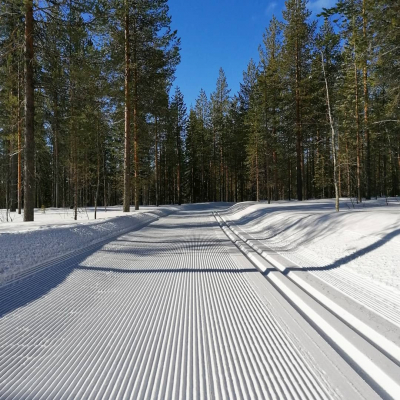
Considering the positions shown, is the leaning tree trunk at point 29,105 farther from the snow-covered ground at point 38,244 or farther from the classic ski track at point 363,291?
the classic ski track at point 363,291

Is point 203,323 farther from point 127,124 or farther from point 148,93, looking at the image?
point 148,93

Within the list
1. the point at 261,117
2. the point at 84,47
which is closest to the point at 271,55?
the point at 261,117

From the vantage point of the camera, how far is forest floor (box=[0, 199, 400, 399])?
78.6 inches

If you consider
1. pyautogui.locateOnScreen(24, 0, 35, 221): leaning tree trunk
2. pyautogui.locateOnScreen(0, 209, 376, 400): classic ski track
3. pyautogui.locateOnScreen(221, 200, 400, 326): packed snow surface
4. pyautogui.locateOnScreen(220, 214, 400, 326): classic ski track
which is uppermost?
pyautogui.locateOnScreen(24, 0, 35, 221): leaning tree trunk

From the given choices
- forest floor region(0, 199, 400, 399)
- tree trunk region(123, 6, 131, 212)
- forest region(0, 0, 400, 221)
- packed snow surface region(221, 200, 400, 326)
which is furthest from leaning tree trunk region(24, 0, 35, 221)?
packed snow surface region(221, 200, 400, 326)

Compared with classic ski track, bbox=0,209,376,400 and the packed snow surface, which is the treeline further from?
classic ski track, bbox=0,209,376,400

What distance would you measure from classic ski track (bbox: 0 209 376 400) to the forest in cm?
886

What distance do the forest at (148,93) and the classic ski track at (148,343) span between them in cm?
886

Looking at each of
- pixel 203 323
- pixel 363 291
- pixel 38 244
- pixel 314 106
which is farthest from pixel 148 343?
pixel 314 106

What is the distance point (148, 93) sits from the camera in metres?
20.4

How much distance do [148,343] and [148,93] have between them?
20.1 metres

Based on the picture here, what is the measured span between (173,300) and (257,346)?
1.43 metres

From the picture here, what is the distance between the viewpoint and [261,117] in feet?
98.3

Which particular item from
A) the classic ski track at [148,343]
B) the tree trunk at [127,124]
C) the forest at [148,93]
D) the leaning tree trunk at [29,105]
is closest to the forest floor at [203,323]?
the classic ski track at [148,343]
